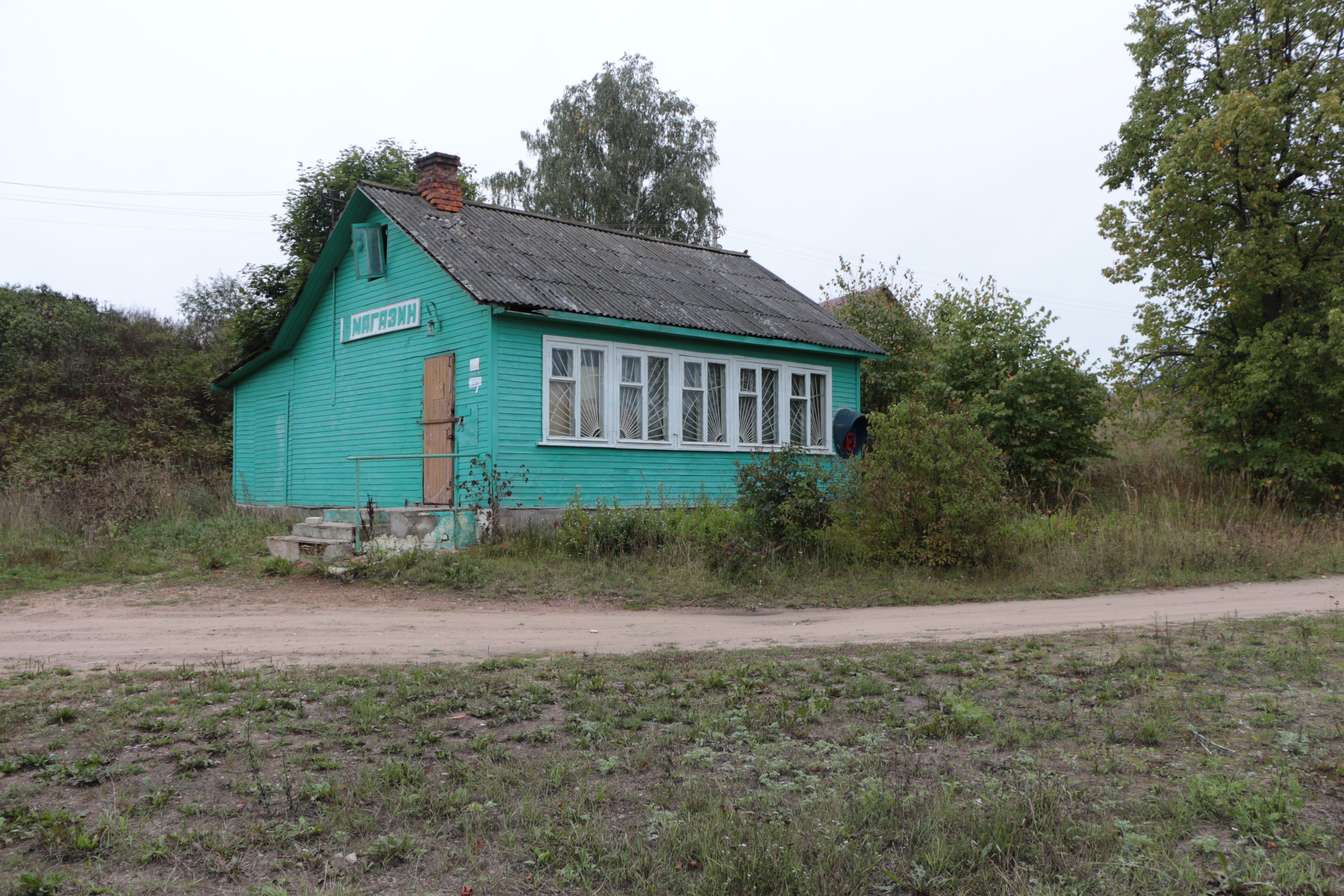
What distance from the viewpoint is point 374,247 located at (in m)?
17.9

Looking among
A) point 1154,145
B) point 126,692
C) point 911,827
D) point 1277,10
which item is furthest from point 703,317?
point 911,827

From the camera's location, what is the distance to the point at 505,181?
38.4 m

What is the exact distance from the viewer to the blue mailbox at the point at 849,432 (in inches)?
789

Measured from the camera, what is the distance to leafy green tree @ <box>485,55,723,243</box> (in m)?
37.0

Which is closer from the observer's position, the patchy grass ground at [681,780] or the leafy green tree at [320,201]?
the patchy grass ground at [681,780]

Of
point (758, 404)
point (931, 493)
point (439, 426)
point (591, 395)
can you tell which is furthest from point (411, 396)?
point (931, 493)

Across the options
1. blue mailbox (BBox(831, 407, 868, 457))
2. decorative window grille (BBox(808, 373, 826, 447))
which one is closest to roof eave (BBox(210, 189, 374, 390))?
decorative window grille (BBox(808, 373, 826, 447))

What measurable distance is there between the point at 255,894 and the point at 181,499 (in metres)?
17.7

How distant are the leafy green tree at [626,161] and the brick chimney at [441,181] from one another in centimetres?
1874

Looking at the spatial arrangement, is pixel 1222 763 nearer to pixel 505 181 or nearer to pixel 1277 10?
pixel 1277 10

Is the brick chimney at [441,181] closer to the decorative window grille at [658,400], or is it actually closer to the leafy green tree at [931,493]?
the decorative window grille at [658,400]

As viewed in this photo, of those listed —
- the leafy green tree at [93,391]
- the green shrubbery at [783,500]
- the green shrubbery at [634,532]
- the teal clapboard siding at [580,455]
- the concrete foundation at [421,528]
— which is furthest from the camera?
the leafy green tree at [93,391]

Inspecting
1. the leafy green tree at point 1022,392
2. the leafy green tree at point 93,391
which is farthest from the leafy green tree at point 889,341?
the leafy green tree at point 93,391

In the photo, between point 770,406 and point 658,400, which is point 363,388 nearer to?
point 658,400
